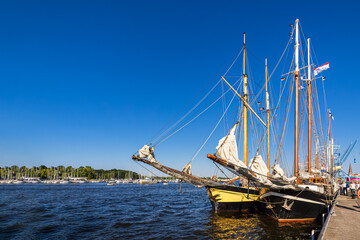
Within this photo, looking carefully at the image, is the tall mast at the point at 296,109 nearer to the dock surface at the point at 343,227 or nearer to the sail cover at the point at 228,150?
the dock surface at the point at 343,227

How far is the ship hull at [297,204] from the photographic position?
62.0 ft

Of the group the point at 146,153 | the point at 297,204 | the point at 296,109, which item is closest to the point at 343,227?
the point at 297,204

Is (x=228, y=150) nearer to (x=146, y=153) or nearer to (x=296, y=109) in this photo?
(x=146, y=153)

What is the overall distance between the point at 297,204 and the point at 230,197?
6.87 meters

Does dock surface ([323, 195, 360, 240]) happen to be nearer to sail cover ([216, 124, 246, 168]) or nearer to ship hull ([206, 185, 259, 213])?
sail cover ([216, 124, 246, 168])

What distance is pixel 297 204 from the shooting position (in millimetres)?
19172

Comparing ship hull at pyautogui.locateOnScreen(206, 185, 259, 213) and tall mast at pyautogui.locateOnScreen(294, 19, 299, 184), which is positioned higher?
tall mast at pyautogui.locateOnScreen(294, 19, 299, 184)

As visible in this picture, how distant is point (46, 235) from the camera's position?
17.2 metres

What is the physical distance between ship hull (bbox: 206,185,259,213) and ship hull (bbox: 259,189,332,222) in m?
4.39

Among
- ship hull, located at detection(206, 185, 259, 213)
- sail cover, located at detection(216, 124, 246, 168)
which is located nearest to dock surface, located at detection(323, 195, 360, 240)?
sail cover, located at detection(216, 124, 246, 168)

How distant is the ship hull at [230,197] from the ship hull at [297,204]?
4.39 meters

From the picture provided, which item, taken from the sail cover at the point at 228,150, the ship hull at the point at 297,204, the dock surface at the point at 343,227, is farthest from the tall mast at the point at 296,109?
the sail cover at the point at 228,150

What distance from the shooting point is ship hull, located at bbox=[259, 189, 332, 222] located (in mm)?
18906

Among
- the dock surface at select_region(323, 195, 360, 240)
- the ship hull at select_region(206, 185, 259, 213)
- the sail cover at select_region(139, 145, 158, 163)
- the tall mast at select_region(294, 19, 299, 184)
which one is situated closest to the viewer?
the dock surface at select_region(323, 195, 360, 240)
